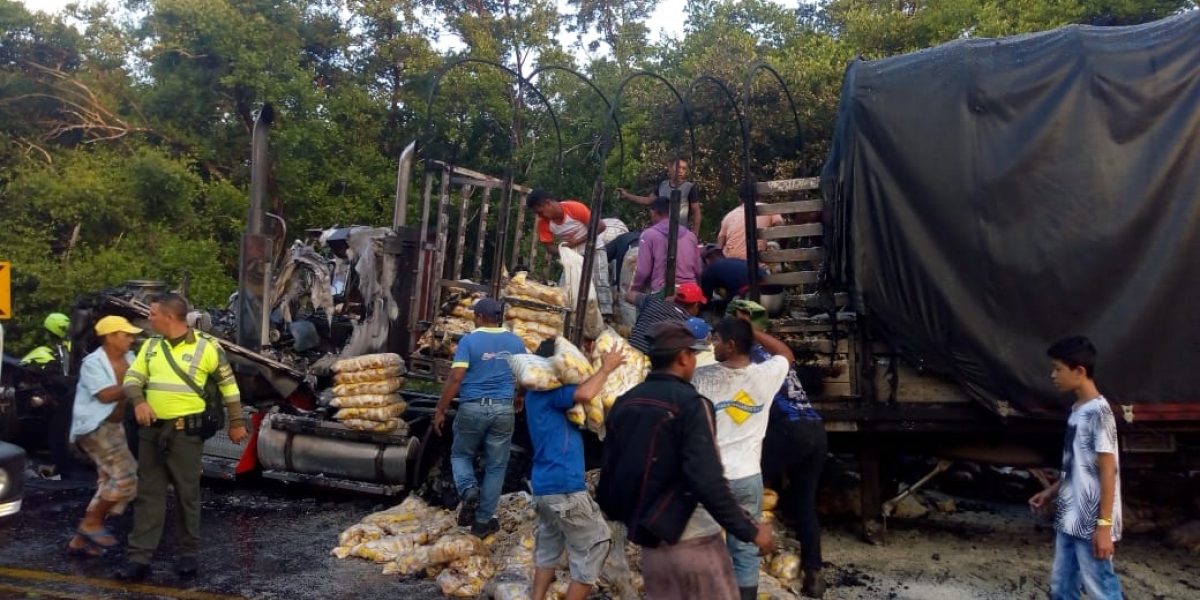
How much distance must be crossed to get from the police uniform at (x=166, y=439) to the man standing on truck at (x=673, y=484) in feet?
10.8

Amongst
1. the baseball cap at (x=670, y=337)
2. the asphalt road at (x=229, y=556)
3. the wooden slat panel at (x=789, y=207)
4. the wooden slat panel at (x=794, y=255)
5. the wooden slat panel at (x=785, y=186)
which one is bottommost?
the asphalt road at (x=229, y=556)

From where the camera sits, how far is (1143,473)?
23.1ft

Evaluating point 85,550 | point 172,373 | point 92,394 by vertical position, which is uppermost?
point 172,373

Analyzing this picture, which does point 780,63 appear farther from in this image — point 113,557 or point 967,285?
point 113,557

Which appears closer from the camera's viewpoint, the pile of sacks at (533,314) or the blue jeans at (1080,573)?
the blue jeans at (1080,573)

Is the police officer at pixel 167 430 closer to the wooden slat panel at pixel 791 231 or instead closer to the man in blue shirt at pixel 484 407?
the man in blue shirt at pixel 484 407

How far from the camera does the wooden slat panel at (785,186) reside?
6660 mm

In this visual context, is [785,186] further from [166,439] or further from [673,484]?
[166,439]

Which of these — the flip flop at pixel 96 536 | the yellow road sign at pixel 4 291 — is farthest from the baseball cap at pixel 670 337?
the yellow road sign at pixel 4 291

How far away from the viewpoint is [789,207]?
22.1 feet

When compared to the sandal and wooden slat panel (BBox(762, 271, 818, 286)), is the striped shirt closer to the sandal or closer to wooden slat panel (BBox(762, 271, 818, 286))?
wooden slat panel (BBox(762, 271, 818, 286))

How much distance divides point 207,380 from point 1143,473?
263 inches

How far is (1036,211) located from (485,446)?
400 centimetres

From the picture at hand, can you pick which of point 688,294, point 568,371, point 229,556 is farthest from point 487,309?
point 229,556
